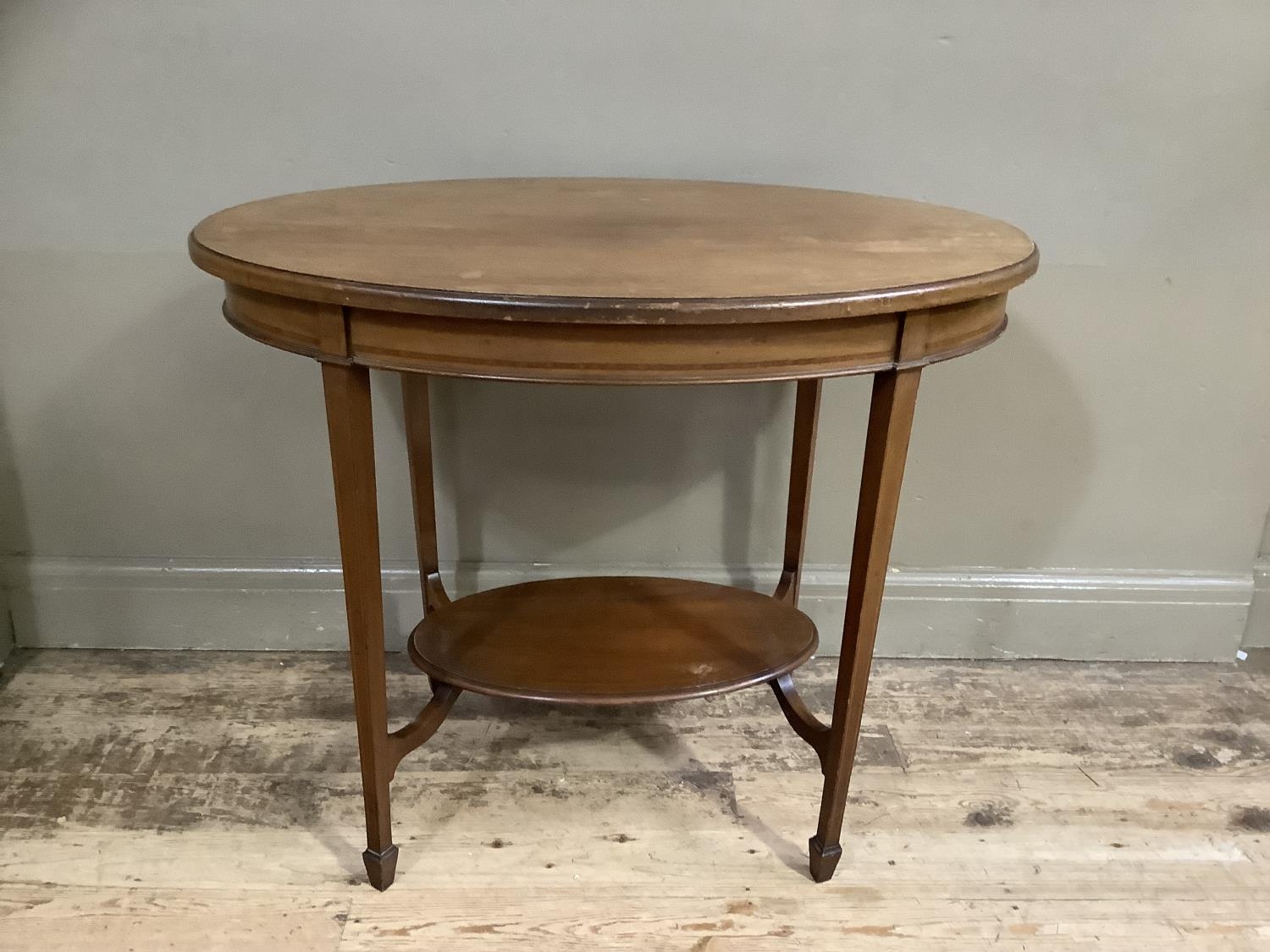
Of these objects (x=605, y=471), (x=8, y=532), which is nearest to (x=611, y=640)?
(x=605, y=471)

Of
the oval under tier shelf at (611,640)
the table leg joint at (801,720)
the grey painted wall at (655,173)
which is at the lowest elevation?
the table leg joint at (801,720)

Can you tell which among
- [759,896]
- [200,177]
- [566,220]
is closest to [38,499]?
[200,177]

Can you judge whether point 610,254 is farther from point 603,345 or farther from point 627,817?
point 627,817

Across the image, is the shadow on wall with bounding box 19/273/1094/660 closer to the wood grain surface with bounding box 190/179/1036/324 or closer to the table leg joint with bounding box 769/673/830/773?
the table leg joint with bounding box 769/673/830/773

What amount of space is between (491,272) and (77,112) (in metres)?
1.14

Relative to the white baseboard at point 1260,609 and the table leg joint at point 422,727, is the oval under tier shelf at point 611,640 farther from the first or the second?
the white baseboard at point 1260,609

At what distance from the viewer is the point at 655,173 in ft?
5.87

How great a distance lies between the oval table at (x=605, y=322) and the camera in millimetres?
1041

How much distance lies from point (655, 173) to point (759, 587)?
86 cm

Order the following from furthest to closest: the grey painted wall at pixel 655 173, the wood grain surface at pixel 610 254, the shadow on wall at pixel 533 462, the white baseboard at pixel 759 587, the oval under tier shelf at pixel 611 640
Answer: the white baseboard at pixel 759 587 < the shadow on wall at pixel 533 462 < the grey painted wall at pixel 655 173 < the oval under tier shelf at pixel 611 640 < the wood grain surface at pixel 610 254

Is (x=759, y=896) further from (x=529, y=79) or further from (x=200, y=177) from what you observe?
(x=200, y=177)

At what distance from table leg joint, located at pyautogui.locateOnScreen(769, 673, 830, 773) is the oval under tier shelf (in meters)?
0.08

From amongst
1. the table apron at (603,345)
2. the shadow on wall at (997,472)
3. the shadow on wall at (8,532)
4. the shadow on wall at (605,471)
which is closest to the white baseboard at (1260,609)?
the shadow on wall at (997,472)

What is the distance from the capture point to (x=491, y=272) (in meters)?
1.07
